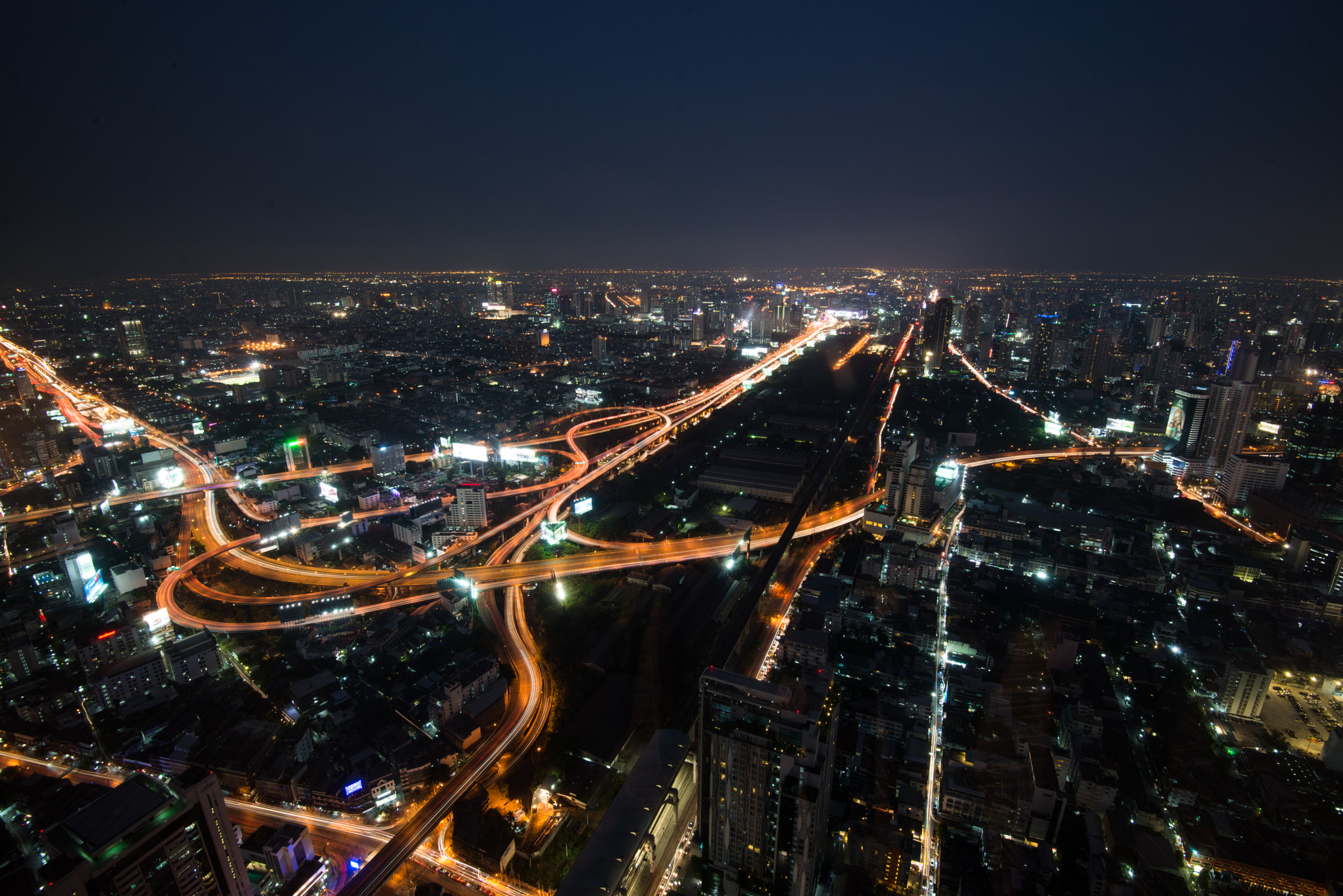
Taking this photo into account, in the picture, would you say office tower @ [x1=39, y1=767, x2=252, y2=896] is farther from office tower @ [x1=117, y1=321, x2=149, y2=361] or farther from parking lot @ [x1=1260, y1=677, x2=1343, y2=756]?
office tower @ [x1=117, y1=321, x2=149, y2=361]

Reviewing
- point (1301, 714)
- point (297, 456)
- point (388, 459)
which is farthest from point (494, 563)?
Result: point (1301, 714)

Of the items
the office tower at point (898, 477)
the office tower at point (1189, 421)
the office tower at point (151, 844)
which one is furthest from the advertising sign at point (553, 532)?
the office tower at point (1189, 421)

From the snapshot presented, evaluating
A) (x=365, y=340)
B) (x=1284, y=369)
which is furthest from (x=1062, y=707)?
(x=365, y=340)

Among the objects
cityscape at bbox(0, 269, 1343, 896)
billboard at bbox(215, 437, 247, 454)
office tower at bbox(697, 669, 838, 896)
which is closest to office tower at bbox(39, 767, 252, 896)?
cityscape at bbox(0, 269, 1343, 896)

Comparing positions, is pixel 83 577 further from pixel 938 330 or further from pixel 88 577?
pixel 938 330

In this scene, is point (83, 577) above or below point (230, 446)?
below

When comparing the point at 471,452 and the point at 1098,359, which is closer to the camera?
the point at 471,452
